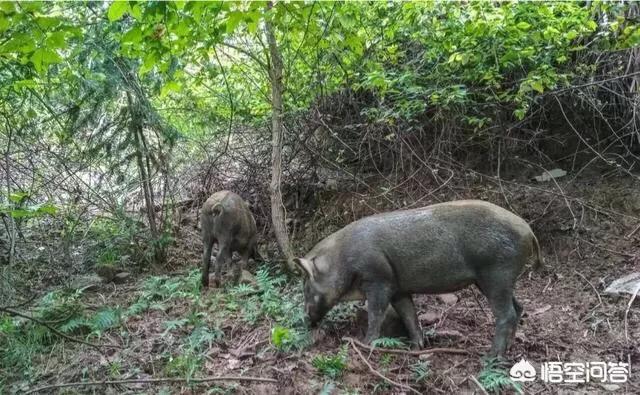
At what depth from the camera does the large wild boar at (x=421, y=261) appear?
5137mm

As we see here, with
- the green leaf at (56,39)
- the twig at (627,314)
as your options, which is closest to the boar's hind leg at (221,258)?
the green leaf at (56,39)

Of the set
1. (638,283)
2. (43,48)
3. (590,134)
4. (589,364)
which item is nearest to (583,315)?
(638,283)

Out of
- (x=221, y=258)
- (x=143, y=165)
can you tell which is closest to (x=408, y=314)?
(x=221, y=258)

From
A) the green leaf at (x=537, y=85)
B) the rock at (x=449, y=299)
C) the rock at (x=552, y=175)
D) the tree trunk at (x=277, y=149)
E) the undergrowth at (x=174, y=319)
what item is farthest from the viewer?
the rock at (x=552, y=175)

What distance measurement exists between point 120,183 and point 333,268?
4.73m

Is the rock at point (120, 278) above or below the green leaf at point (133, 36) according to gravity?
below

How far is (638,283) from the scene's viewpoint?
20.6 feet

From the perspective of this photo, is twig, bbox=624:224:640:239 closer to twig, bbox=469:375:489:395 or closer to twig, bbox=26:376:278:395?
twig, bbox=469:375:489:395

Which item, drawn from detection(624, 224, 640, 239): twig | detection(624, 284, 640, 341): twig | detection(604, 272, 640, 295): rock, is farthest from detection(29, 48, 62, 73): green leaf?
detection(624, 224, 640, 239): twig

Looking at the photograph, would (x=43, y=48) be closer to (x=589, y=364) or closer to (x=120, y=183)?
(x=120, y=183)

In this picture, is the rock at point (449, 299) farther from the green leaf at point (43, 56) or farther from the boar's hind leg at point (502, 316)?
the green leaf at point (43, 56)

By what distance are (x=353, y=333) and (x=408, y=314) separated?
632 millimetres

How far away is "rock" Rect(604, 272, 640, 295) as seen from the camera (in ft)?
20.5

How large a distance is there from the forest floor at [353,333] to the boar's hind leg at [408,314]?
203mm
